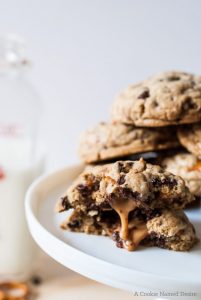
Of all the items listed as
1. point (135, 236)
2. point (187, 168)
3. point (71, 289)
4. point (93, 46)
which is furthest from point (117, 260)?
point (93, 46)

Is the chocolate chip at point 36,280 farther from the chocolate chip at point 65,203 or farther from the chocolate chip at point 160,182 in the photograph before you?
the chocolate chip at point 160,182

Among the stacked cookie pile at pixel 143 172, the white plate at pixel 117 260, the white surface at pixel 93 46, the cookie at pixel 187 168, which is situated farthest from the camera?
the white surface at pixel 93 46

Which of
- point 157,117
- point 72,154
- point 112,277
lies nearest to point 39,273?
point 72,154

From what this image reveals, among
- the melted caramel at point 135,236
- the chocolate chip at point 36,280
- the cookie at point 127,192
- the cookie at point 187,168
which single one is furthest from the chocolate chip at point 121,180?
the chocolate chip at point 36,280

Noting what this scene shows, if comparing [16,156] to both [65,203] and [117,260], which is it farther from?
[117,260]

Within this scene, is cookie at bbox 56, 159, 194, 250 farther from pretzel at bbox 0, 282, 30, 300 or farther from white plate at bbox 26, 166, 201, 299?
pretzel at bbox 0, 282, 30, 300
